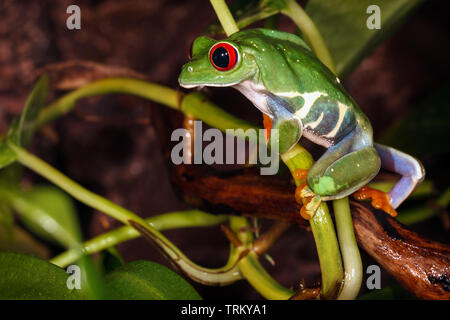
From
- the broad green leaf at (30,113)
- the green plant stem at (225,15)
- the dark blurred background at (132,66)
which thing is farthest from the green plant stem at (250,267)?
the broad green leaf at (30,113)

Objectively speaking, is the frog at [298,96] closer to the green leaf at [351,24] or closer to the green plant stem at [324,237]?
the green plant stem at [324,237]

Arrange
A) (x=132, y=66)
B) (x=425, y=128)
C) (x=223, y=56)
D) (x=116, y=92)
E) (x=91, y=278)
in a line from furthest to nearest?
(x=132, y=66)
(x=425, y=128)
(x=116, y=92)
(x=223, y=56)
(x=91, y=278)

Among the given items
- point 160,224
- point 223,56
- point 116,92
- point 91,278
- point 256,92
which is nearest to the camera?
point 91,278

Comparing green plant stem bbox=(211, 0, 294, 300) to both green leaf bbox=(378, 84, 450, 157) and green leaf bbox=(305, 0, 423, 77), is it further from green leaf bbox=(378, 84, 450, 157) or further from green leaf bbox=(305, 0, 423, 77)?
green leaf bbox=(378, 84, 450, 157)

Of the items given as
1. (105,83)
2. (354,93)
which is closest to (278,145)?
(105,83)

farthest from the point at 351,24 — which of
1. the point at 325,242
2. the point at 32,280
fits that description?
the point at 32,280

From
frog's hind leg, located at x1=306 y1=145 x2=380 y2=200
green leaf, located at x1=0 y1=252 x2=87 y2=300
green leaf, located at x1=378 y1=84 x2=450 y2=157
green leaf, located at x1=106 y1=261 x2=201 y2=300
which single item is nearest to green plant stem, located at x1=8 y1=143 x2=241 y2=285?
green leaf, located at x1=106 y1=261 x2=201 y2=300

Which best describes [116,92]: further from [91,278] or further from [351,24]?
[91,278]

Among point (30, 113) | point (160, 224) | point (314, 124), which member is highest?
point (30, 113)
